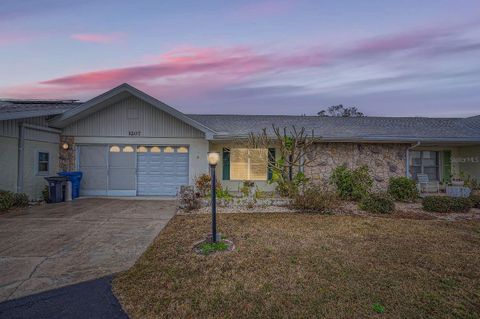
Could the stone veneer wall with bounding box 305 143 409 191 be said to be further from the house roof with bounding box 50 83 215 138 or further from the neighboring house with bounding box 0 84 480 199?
the house roof with bounding box 50 83 215 138

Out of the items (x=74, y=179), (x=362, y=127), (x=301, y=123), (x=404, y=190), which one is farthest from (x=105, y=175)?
(x=404, y=190)

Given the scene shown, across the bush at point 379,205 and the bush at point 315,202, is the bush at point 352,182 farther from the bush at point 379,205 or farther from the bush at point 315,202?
the bush at point 315,202

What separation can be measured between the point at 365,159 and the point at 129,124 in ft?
35.1

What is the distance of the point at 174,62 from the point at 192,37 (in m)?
2.36

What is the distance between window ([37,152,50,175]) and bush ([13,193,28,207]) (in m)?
1.39

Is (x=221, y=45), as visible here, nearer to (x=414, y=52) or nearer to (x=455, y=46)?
(x=414, y=52)

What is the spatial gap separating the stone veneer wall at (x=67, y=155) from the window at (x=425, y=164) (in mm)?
16172

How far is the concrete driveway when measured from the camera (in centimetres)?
375

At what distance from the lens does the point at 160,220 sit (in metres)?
7.25

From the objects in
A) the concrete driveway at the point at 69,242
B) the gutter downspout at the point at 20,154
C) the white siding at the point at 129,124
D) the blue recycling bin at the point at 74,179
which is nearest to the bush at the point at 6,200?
the concrete driveway at the point at 69,242

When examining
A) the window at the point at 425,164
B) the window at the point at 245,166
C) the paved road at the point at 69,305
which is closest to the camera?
the paved road at the point at 69,305

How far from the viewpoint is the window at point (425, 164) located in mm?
13102

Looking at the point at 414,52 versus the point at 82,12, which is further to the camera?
the point at 414,52

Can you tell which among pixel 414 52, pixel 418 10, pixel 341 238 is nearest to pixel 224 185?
pixel 341 238
